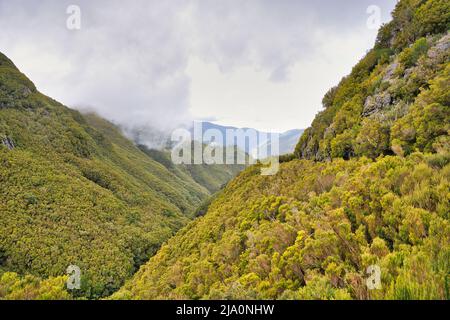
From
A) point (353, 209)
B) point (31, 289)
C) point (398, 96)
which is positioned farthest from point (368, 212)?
point (398, 96)

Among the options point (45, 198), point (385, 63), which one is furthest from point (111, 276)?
point (385, 63)

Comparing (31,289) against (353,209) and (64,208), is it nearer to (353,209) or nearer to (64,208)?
(353,209)

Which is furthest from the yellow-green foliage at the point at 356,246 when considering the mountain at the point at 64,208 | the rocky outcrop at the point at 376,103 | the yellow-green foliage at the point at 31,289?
the mountain at the point at 64,208

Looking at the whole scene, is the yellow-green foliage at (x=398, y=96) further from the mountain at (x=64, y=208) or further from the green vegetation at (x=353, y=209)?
the mountain at (x=64, y=208)

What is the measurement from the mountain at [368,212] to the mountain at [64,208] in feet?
19.7

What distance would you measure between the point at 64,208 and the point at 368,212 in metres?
71.2

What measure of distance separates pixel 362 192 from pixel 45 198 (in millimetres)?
73079

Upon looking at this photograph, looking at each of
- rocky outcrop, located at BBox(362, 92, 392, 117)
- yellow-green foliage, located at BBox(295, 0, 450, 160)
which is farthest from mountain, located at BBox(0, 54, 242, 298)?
rocky outcrop, located at BBox(362, 92, 392, 117)

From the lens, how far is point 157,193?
11912cm

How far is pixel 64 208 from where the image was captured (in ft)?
211

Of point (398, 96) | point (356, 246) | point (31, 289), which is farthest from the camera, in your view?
point (398, 96)

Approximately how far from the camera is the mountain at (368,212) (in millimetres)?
3947
